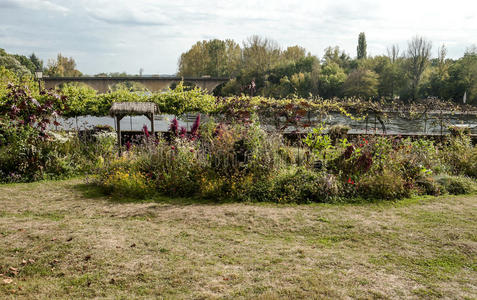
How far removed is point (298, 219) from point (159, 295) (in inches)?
106

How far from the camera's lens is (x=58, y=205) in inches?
242

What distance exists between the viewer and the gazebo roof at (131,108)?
9.66 metres

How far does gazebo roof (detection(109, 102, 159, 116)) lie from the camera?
9.66 metres

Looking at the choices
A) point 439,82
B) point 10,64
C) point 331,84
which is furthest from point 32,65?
point 439,82

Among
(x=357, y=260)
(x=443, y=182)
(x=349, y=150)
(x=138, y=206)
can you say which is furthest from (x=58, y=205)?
(x=443, y=182)

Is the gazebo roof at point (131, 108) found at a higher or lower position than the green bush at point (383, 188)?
higher

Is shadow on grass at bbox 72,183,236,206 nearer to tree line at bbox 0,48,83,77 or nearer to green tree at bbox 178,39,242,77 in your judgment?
tree line at bbox 0,48,83,77

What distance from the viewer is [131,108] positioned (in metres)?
9.76

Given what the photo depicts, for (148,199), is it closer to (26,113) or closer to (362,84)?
(26,113)

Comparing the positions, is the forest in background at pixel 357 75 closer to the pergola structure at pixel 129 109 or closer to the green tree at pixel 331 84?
the green tree at pixel 331 84

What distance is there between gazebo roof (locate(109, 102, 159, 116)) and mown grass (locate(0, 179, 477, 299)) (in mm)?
3690

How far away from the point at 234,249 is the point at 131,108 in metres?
6.45

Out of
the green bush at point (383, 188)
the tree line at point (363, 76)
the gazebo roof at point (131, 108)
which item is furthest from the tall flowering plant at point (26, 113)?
the tree line at point (363, 76)

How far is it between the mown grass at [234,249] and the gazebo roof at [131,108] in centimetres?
369
